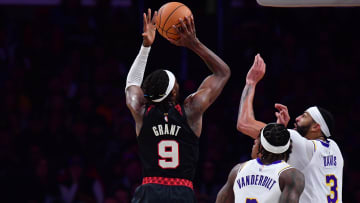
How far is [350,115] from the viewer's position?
10.7m

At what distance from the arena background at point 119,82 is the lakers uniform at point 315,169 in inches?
149

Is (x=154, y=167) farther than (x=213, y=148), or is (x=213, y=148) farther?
(x=213, y=148)

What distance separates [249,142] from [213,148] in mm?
646

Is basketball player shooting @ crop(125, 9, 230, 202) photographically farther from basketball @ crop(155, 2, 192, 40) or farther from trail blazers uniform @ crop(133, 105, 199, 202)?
basketball @ crop(155, 2, 192, 40)

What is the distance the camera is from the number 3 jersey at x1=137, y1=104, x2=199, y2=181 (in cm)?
482

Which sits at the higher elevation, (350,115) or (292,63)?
(292,63)

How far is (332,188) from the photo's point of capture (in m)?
5.65

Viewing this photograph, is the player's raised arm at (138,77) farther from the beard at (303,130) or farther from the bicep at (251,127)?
the beard at (303,130)

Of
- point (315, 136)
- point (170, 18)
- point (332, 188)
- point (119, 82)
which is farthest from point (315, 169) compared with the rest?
point (119, 82)

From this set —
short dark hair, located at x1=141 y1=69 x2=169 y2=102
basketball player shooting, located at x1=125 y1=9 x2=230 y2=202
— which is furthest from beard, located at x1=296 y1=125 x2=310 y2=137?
short dark hair, located at x1=141 y1=69 x2=169 y2=102

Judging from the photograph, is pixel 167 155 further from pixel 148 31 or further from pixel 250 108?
pixel 250 108

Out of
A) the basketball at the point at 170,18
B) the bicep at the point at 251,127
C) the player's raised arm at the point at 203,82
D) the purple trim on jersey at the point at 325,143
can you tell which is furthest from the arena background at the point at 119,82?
the player's raised arm at the point at 203,82

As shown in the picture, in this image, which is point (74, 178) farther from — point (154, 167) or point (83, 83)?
point (154, 167)

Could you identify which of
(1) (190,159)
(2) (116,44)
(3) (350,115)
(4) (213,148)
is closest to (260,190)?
(1) (190,159)
